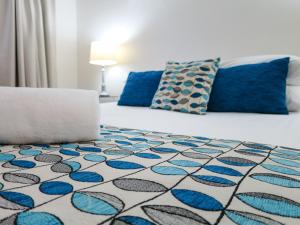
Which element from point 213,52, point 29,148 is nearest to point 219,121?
point 29,148

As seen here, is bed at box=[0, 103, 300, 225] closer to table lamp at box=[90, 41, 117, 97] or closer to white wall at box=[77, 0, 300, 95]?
white wall at box=[77, 0, 300, 95]

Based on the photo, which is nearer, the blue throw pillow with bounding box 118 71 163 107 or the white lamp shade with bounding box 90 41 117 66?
the blue throw pillow with bounding box 118 71 163 107

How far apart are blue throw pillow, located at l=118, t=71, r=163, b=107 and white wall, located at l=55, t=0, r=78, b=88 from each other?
4.65 ft

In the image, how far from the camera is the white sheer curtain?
249 cm

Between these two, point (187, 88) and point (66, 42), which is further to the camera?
point (66, 42)

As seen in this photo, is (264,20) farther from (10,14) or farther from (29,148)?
(10,14)

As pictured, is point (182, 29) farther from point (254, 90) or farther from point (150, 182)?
point (150, 182)

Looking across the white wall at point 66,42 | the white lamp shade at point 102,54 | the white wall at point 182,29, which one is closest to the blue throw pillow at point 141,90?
the white wall at point 182,29

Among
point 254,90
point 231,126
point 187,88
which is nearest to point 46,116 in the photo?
point 231,126

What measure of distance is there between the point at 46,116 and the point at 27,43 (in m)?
2.23

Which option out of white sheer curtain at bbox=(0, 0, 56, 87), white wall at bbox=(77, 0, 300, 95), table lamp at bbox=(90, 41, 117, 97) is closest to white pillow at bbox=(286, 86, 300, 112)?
white wall at bbox=(77, 0, 300, 95)

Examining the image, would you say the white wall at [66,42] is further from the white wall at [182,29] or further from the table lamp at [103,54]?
the table lamp at [103,54]

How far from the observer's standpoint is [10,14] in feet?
8.11

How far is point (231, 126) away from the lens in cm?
106
